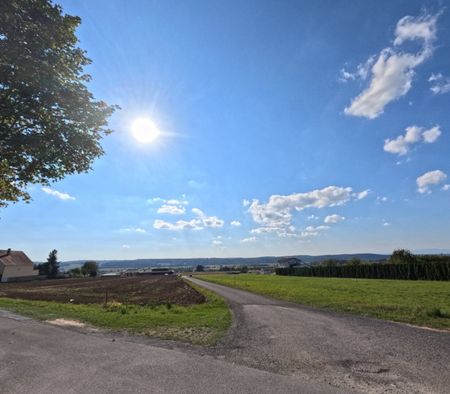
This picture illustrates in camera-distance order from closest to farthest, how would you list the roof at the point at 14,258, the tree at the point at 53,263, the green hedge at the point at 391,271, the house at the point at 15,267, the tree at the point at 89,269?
the green hedge at the point at 391,271
the house at the point at 15,267
the roof at the point at 14,258
the tree at the point at 53,263
the tree at the point at 89,269

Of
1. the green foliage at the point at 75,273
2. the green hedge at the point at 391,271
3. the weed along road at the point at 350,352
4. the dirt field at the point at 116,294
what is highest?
the green foliage at the point at 75,273

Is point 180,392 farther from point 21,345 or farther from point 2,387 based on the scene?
point 21,345

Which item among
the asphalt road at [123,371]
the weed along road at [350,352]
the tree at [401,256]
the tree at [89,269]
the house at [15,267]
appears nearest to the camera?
the asphalt road at [123,371]

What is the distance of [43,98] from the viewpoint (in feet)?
38.4

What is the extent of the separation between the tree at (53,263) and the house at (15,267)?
3.43m

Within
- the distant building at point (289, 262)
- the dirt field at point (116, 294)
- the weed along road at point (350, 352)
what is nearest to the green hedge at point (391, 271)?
the dirt field at point (116, 294)

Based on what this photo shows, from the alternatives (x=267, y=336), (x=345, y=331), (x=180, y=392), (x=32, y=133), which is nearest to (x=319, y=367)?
(x=180, y=392)

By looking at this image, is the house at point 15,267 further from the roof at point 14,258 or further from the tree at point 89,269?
the tree at point 89,269

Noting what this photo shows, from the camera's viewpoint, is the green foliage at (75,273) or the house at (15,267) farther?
the green foliage at (75,273)

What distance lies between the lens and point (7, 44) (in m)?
10.3

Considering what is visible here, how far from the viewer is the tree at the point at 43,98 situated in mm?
10609

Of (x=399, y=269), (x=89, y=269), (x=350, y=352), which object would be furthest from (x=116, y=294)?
(x=89, y=269)

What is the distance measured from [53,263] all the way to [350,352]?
362 feet

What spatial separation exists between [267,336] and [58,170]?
31.6 ft
